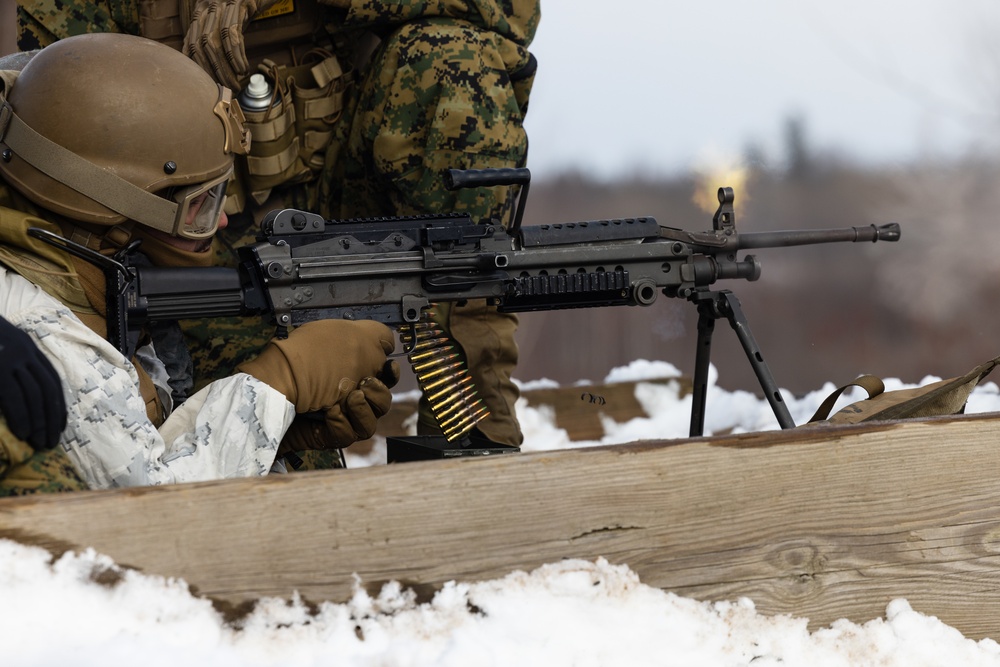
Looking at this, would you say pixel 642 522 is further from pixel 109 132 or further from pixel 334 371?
pixel 109 132

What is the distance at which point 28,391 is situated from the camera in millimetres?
1323

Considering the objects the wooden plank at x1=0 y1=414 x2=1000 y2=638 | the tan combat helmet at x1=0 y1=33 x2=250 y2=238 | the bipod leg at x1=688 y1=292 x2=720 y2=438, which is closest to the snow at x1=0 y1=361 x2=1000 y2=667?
the wooden plank at x1=0 y1=414 x2=1000 y2=638

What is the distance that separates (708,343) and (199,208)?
1.20 m

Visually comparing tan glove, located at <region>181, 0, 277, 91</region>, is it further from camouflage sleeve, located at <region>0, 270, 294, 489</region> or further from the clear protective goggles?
camouflage sleeve, located at <region>0, 270, 294, 489</region>

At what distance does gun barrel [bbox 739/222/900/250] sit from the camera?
2.46 meters

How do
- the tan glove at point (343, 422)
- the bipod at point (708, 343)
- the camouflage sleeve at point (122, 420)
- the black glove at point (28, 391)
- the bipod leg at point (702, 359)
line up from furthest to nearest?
the bipod leg at point (702, 359) < the bipod at point (708, 343) < the tan glove at point (343, 422) < the camouflage sleeve at point (122, 420) < the black glove at point (28, 391)

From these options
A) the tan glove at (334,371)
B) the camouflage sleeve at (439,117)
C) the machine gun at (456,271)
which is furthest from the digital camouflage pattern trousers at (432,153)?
the tan glove at (334,371)

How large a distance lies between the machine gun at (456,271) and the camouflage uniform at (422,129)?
0.99 ft

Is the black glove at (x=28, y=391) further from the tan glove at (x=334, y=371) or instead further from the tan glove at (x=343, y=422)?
the tan glove at (x=343, y=422)

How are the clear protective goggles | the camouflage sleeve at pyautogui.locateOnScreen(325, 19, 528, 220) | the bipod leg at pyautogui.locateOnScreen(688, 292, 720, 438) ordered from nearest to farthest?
the clear protective goggles < the bipod leg at pyautogui.locateOnScreen(688, 292, 720, 438) < the camouflage sleeve at pyautogui.locateOnScreen(325, 19, 528, 220)

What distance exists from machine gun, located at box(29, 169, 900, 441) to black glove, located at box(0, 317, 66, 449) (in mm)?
546

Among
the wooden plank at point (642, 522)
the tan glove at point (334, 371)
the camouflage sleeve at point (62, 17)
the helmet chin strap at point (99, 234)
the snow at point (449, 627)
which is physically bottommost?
the snow at point (449, 627)

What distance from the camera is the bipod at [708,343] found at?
88.2 inches

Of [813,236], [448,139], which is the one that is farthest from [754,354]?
[448,139]
